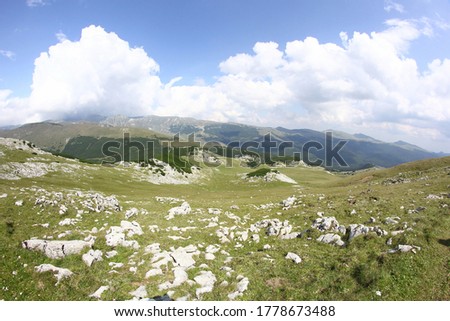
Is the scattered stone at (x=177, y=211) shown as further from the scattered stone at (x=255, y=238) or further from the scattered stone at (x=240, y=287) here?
the scattered stone at (x=240, y=287)

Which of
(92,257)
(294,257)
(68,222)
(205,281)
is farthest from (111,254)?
(294,257)

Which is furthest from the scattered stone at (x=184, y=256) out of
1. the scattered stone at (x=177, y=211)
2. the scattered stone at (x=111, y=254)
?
the scattered stone at (x=177, y=211)

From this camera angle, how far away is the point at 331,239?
23.9 meters

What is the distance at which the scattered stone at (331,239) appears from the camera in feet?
76.5

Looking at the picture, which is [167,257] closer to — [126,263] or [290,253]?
[126,263]

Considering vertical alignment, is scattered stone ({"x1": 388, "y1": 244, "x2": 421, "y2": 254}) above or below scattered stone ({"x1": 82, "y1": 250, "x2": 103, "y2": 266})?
above

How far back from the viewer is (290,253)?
69.8 ft

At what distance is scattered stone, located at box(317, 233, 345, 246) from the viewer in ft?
76.5

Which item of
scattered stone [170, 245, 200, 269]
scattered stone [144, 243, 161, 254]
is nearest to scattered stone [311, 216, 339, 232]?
scattered stone [170, 245, 200, 269]

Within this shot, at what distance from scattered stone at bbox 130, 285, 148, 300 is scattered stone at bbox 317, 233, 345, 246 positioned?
15.7m

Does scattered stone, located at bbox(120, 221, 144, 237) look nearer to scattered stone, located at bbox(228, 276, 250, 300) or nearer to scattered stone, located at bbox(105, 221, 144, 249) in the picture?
scattered stone, located at bbox(105, 221, 144, 249)

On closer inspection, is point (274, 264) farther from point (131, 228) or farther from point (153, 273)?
point (131, 228)
